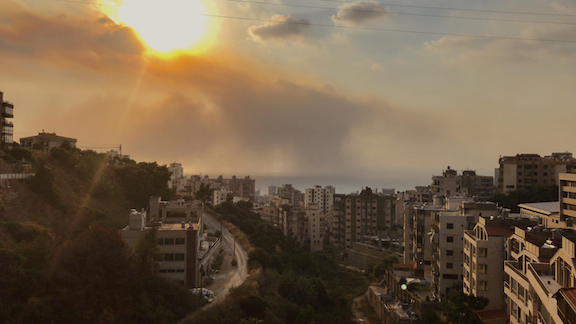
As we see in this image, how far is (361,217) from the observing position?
53.2 metres

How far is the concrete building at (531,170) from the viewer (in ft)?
154

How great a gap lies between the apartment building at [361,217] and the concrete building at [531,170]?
1327 centimetres

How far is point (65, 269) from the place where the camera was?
20312 millimetres

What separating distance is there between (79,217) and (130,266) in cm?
1034

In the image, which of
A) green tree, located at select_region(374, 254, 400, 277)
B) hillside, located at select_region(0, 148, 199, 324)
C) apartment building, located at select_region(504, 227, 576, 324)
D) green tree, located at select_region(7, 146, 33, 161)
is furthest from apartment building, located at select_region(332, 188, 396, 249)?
green tree, located at select_region(7, 146, 33, 161)

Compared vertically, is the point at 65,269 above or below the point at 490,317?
above

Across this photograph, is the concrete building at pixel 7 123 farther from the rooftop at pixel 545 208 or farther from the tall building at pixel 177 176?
the rooftop at pixel 545 208

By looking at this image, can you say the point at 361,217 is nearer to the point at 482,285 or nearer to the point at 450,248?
the point at 450,248

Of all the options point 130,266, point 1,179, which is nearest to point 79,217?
point 1,179

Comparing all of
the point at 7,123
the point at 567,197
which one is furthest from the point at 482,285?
the point at 7,123

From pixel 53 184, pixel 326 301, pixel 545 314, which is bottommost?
pixel 326 301

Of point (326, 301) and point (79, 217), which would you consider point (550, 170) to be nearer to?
point (326, 301)

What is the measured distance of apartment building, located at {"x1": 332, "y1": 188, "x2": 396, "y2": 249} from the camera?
5203cm

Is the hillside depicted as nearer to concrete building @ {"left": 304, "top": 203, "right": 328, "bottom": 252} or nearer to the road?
the road
